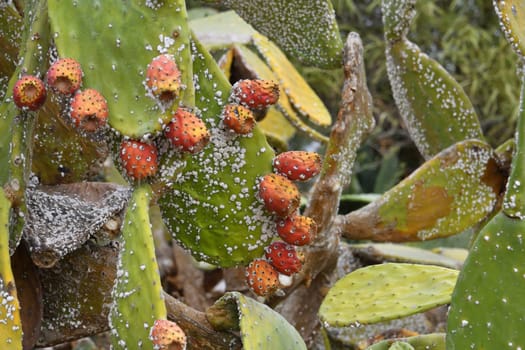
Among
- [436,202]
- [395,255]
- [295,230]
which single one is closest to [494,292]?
[295,230]

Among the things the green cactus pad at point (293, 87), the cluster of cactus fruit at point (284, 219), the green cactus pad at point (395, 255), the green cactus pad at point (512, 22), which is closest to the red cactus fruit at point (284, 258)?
the cluster of cactus fruit at point (284, 219)

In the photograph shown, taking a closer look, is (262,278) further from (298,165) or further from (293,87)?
(293,87)

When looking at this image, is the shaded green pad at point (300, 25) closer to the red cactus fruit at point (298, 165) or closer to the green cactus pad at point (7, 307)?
the red cactus fruit at point (298, 165)

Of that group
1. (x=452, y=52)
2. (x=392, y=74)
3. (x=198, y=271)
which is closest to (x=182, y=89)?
(x=392, y=74)

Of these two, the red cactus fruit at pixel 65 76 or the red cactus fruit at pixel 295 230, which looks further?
the red cactus fruit at pixel 295 230

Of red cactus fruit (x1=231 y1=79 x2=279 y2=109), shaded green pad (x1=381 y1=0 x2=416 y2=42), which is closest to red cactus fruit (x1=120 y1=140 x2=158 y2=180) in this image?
red cactus fruit (x1=231 y1=79 x2=279 y2=109)

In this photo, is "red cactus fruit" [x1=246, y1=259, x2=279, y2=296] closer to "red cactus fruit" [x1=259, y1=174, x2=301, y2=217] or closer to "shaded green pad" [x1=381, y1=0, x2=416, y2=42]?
"red cactus fruit" [x1=259, y1=174, x2=301, y2=217]
